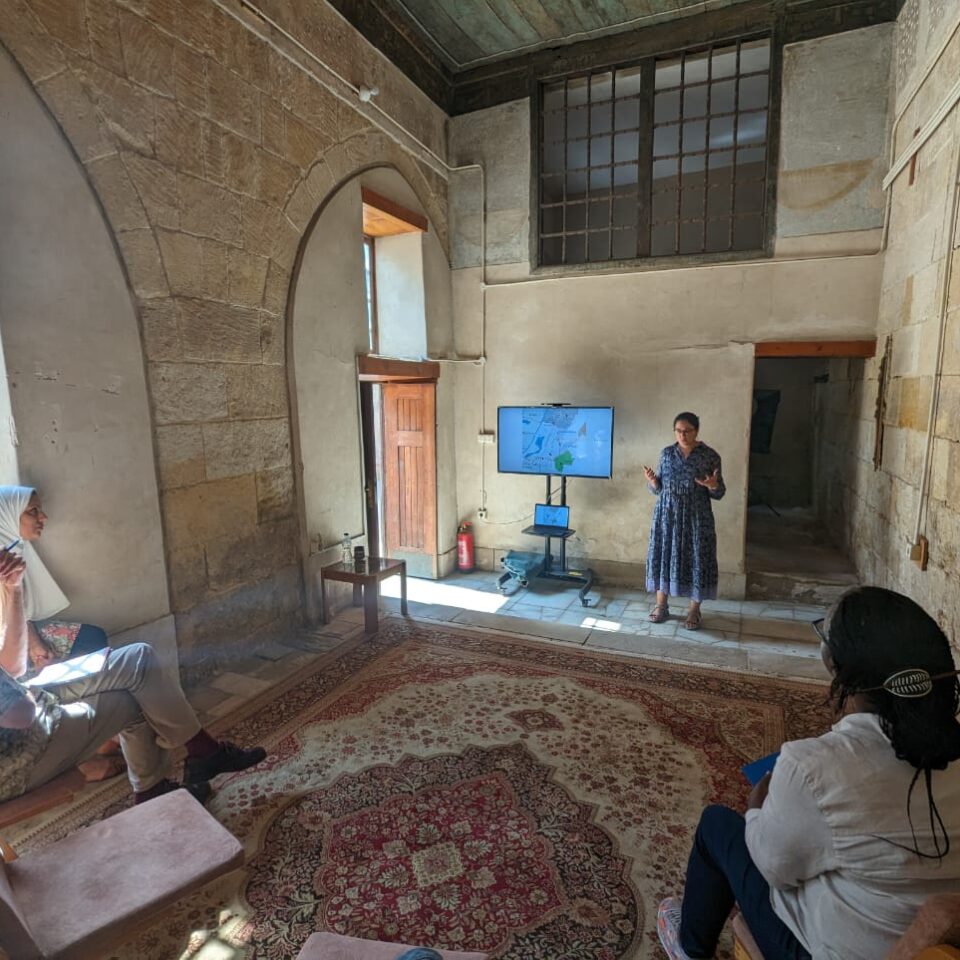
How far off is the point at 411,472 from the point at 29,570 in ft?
10.6

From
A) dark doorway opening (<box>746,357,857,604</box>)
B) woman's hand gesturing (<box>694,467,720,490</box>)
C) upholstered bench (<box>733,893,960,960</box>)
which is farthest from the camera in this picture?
dark doorway opening (<box>746,357,857,604</box>)

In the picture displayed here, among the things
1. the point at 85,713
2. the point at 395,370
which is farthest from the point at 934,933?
the point at 395,370

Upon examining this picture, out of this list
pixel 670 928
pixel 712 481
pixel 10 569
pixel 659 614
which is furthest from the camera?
pixel 659 614

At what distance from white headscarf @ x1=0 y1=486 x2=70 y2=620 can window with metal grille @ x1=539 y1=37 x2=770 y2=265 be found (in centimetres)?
422

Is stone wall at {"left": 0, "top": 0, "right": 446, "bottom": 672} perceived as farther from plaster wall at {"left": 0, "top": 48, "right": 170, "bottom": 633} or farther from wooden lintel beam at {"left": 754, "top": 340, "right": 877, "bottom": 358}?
wooden lintel beam at {"left": 754, "top": 340, "right": 877, "bottom": 358}

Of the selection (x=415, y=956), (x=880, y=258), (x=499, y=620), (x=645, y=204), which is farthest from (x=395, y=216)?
(x=415, y=956)

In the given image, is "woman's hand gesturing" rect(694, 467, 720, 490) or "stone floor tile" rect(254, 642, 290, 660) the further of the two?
"woman's hand gesturing" rect(694, 467, 720, 490)

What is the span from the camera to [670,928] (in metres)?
1.65

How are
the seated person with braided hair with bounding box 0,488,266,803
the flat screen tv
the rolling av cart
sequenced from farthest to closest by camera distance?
the rolling av cart < the flat screen tv < the seated person with braided hair with bounding box 0,488,266,803

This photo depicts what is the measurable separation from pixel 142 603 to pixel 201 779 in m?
1.00

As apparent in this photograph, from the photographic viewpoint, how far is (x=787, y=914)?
4.00 ft

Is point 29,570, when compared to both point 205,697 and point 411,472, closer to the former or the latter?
point 205,697

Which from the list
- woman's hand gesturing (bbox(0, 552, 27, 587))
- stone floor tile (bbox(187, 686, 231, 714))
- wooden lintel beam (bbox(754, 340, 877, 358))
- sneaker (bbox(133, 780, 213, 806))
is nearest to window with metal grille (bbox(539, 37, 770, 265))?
wooden lintel beam (bbox(754, 340, 877, 358))

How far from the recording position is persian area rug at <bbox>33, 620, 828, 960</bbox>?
1797mm
